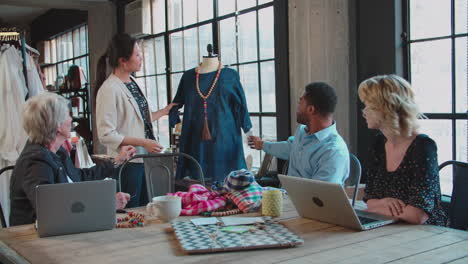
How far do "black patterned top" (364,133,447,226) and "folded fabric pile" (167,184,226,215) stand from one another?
64 centimetres

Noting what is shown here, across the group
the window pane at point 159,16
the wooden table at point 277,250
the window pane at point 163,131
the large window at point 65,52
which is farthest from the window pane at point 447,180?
the large window at point 65,52

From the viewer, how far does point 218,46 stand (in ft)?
15.1

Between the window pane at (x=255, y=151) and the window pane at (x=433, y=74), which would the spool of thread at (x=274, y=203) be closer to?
the window pane at (x=433, y=74)

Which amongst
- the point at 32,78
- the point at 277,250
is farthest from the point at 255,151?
the point at 277,250

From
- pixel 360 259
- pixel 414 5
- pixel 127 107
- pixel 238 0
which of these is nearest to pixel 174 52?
pixel 238 0

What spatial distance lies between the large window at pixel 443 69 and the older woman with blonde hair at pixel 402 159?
87cm

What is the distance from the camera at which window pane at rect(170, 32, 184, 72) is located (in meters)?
5.25

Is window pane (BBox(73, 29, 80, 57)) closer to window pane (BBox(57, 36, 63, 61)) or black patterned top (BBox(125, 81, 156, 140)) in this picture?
window pane (BBox(57, 36, 63, 61))

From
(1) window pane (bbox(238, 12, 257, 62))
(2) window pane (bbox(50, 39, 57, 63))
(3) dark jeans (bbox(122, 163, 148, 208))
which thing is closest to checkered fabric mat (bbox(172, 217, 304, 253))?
(3) dark jeans (bbox(122, 163, 148, 208))

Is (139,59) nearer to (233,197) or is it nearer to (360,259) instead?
(233,197)

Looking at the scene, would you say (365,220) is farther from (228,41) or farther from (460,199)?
(228,41)

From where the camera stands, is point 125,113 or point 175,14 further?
point 175,14

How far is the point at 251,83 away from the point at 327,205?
8.45 feet

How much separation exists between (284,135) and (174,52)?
2096 millimetres
